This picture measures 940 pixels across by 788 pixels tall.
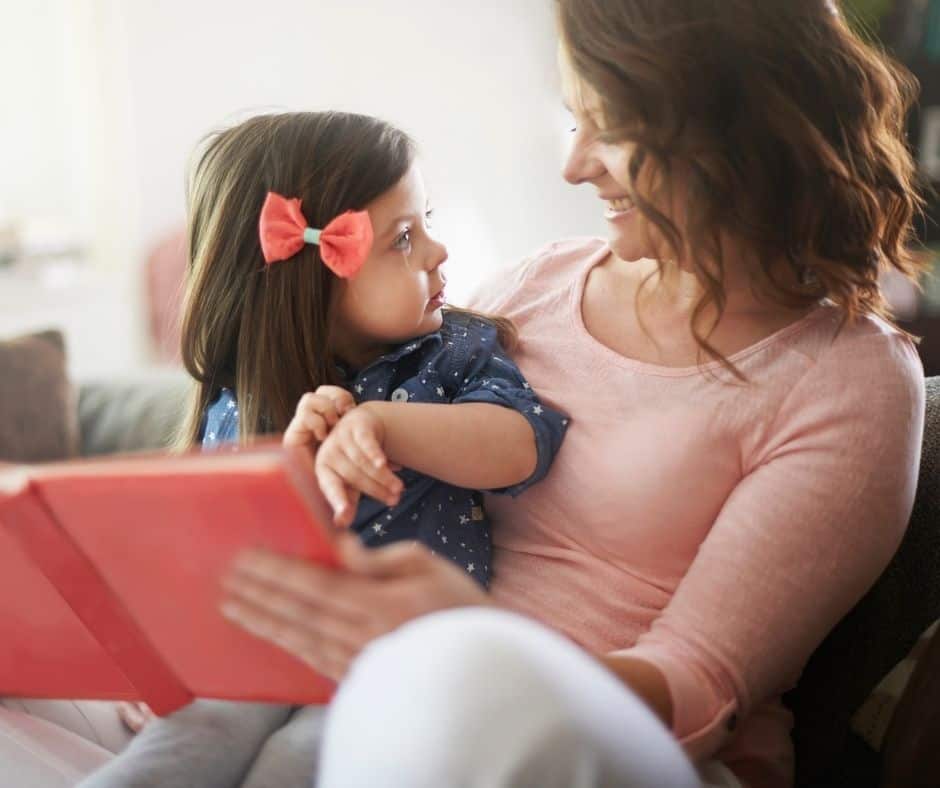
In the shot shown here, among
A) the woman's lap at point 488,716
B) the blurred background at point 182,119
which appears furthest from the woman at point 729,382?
the blurred background at point 182,119

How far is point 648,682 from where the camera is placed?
973 millimetres

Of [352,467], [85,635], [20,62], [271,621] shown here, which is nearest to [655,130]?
[352,467]

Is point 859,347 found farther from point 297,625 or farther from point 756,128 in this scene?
point 297,625

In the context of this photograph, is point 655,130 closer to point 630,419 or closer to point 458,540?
point 630,419

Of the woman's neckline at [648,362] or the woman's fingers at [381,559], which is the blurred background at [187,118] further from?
the woman's fingers at [381,559]

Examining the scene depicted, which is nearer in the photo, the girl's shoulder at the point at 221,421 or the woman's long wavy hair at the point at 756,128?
the woman's long wavy hair at the point at 756,128

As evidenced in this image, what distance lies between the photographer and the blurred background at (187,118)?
12.3 feet

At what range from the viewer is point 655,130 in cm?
106

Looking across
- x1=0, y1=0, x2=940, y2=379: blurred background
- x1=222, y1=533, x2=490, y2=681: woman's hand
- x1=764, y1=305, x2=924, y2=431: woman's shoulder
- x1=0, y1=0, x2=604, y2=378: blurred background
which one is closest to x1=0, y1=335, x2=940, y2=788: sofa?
x1=764, y1=305, x2=924, y2=431: woman's shoulder

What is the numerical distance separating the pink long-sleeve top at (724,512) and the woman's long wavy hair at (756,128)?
68mm

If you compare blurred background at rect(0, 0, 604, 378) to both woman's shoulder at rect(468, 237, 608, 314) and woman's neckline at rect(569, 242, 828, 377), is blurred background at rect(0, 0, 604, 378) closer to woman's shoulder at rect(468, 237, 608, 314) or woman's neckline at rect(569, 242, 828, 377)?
woman's shoulder at rect(468, 237, 608, 314)

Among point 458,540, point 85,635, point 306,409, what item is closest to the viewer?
point 85,635

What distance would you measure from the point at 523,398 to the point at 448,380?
11 cm

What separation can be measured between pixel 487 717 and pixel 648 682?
0.29 metres
